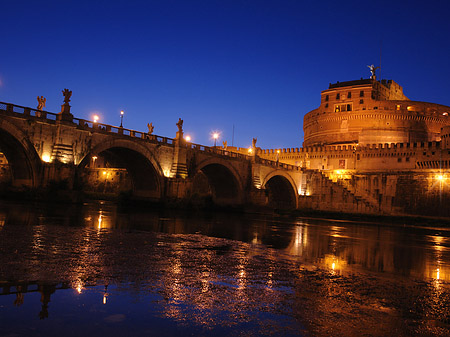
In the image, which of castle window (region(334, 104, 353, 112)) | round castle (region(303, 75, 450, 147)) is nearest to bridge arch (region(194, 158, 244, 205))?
round castle (region(303, 75, 450, 147))

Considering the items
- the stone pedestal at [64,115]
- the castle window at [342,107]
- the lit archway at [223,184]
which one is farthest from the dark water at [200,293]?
the castle window at [342,107]

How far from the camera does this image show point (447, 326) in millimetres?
4617

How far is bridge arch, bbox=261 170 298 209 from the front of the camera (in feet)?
186

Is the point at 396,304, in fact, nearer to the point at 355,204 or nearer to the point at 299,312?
the point at 299,312

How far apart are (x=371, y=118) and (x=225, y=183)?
39176 mm

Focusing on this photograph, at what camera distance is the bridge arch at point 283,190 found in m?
56.7

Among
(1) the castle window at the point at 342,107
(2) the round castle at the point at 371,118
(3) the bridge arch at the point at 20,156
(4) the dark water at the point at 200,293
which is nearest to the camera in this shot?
(4) the dark water at the point at 200,293

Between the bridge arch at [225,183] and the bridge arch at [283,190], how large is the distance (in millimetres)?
9822

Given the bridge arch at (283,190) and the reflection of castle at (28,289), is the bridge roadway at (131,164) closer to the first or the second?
the bridge arch at (283,190)

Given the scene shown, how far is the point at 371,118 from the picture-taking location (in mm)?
71188

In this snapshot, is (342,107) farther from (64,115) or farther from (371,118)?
(64,115)

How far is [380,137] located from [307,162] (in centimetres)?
1552

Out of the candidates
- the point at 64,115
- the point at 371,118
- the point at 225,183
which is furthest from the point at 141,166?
the point at 371,118

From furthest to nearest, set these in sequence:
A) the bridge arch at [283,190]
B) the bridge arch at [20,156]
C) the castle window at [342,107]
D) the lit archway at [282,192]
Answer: the castle window at [342,107]
the lit archway at [282,192]
the bridge arch at [283,190]
the bridge arch at [20,156]
